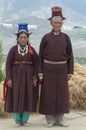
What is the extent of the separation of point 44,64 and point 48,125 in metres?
0.82

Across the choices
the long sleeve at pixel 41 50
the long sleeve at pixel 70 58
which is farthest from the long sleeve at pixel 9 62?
the long sleeve at pixel 70 58

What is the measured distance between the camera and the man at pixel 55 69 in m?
6.07

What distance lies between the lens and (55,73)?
6.12 metres

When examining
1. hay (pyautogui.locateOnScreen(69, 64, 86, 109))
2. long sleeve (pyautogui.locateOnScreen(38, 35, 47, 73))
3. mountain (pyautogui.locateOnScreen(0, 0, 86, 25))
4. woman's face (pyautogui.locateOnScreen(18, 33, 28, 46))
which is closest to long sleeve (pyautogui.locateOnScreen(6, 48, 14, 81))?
woman's face (pyautogui.locateOnScreen(18, 33, 28, 46))

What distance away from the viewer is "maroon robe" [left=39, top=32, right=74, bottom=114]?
19.9ft

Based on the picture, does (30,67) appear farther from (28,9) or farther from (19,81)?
(28,9)

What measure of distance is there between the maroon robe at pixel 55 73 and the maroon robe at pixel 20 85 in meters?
0.13

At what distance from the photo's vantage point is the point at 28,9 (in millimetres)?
32844

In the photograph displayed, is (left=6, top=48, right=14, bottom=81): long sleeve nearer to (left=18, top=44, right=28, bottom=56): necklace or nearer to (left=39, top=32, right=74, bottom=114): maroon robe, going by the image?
Result: (left=18, top=44, right=28, bottom=56): necklace

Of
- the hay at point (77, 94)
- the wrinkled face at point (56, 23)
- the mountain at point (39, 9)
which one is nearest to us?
the wrinkled face at point (56, 23)

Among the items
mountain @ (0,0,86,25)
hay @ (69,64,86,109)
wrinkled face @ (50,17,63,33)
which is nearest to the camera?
wrinkled face @ (50,17,63,33)

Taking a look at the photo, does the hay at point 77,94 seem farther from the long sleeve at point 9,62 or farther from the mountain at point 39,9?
the mountain at point 39,9

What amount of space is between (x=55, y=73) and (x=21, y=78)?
0.46 m

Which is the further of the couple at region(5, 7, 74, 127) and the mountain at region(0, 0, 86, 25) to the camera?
the mountain at region(0, 0, 86, 25)
